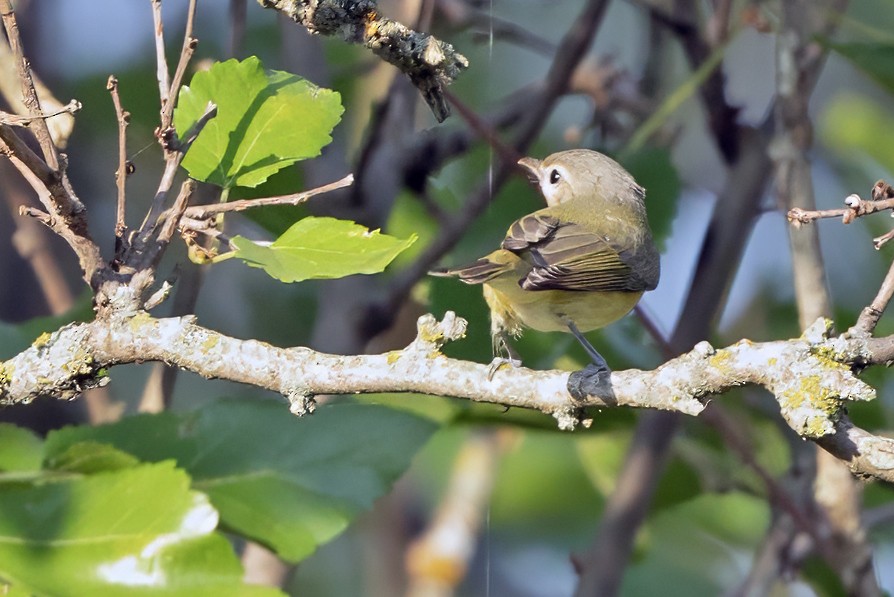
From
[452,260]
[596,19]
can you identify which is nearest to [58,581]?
[452,260]

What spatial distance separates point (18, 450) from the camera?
0.67 metres

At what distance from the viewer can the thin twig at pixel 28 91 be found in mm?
443

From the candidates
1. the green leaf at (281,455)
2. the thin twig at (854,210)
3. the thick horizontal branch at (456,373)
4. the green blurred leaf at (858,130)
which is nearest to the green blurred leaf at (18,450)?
the green leaf at (281,455)

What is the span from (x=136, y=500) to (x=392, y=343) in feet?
1.50

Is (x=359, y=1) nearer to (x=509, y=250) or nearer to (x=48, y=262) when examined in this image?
(x=509, y=250)

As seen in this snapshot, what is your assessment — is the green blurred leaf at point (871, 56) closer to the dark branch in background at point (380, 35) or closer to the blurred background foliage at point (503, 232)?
the blurred background foliage at point (503, 232)

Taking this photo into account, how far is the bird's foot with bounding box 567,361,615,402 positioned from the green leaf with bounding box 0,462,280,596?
0.22 m

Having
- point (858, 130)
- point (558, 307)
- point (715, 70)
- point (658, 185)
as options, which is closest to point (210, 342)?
point (558, 307)

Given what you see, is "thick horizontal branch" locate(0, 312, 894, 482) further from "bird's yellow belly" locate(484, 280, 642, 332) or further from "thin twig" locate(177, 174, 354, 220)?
"bird's yellow belly" locate(484, 280, 642, 332)

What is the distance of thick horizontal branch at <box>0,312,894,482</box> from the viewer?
0.41 meters

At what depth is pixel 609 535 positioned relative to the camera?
976mm

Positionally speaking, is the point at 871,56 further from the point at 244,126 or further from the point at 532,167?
the point at 244,126

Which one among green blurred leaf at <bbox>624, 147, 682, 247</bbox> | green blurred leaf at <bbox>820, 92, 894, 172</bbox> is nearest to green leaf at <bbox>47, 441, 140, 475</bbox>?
green blurred leaf at <bbox>624, 147, 682, 247</bbox>

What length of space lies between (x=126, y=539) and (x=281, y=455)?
15 cm
